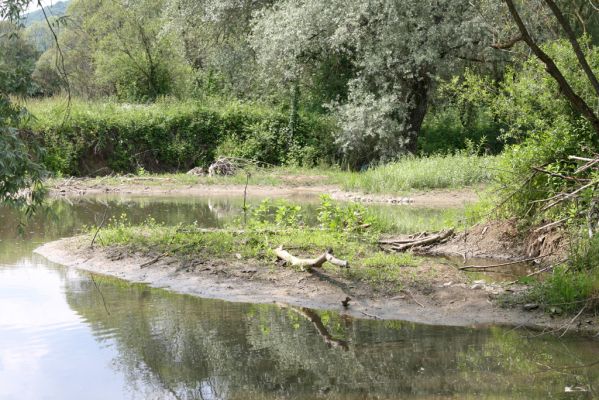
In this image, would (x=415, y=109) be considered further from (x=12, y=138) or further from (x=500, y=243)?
(x=12, y=138)

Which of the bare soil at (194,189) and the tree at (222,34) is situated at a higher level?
the tree at (222,34)

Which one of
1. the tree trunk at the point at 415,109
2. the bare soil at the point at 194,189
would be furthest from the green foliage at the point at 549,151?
the tree trunk at the point at 415,109

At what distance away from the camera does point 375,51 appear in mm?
26984

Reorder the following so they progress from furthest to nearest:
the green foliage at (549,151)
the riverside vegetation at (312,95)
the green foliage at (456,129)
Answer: the green foliage at (456,129)
the riverside vegetation at (312,95)
the green foliage at (549,151)

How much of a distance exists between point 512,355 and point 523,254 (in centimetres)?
444

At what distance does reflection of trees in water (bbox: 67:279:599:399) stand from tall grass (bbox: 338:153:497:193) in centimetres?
1349

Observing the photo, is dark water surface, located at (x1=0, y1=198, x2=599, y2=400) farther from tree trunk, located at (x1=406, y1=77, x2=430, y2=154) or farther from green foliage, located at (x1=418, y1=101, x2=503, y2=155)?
green foliage, located at (x1=418, y1=101, x2=503, y2=155)

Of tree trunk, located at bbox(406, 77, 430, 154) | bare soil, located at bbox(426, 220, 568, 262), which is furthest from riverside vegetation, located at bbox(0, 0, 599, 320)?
bare soil, located at bbox(426, 220, 568, 262)

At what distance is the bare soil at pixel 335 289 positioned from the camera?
917cm

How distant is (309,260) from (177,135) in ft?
67.2

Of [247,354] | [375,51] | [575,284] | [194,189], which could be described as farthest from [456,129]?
[247,354]

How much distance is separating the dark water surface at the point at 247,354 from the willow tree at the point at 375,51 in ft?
57.9

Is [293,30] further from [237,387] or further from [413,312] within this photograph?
[237,387]

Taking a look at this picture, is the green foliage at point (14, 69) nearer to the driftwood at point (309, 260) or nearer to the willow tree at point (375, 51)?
the driftwood at point (309, 260)
